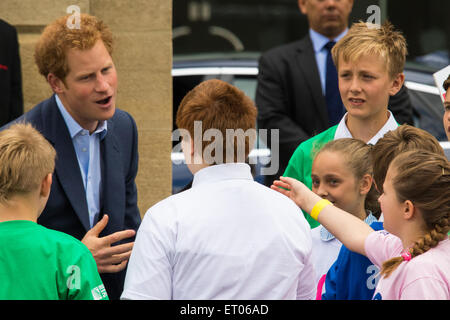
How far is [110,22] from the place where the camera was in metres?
4.91

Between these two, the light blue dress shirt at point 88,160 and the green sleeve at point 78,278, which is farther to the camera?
the light blue dress shirt at point 88,160

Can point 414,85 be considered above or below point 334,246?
above

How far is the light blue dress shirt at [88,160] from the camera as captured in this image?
373 cm

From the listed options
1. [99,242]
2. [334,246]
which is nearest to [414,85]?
[334,246]

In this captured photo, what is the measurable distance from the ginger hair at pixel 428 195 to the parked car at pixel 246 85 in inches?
112

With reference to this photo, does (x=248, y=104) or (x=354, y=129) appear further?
(x=354, y=129)

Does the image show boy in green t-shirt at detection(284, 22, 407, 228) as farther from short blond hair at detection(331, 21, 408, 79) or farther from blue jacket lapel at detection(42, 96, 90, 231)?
blue jacket lapel at detection(42, 96, 90, 231)

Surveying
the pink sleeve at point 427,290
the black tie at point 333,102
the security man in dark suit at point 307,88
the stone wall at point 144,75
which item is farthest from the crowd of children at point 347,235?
the stone wall at point 144,75

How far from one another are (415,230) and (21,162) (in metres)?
1.40

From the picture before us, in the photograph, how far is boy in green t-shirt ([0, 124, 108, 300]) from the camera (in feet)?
9.21

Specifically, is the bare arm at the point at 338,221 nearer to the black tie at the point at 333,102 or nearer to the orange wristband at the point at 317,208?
the orange wristband at the point at 317,208

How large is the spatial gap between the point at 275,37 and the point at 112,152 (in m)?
16.9

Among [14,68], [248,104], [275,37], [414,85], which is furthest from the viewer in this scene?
[275,37]
